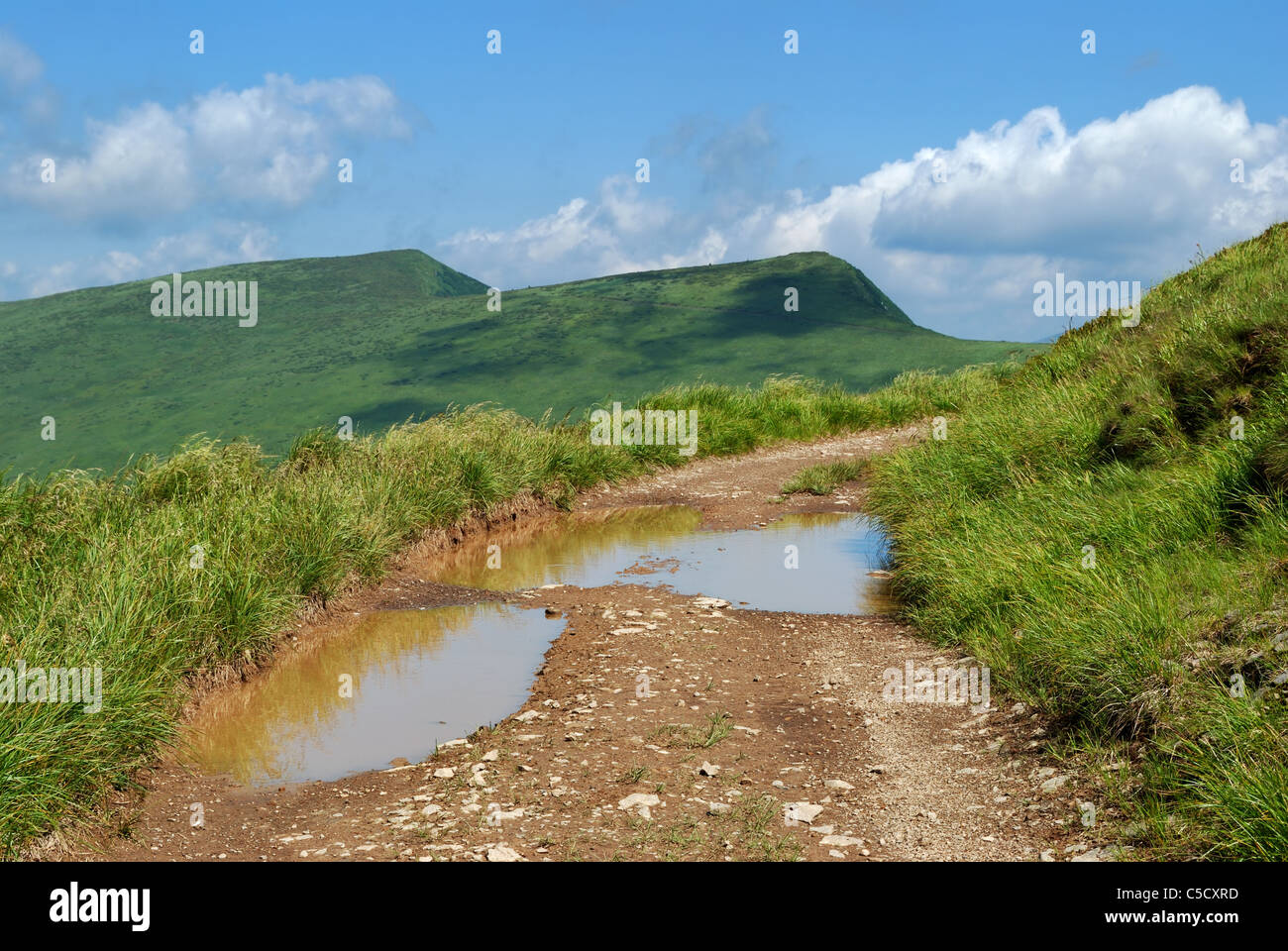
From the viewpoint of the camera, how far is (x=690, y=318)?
108 ft

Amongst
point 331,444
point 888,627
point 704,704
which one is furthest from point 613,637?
point 331,444

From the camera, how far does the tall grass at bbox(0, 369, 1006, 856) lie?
4371 mm

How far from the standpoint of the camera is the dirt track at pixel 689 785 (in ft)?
13.0

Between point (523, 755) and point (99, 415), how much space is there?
32005mm

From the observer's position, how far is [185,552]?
6.66 m
